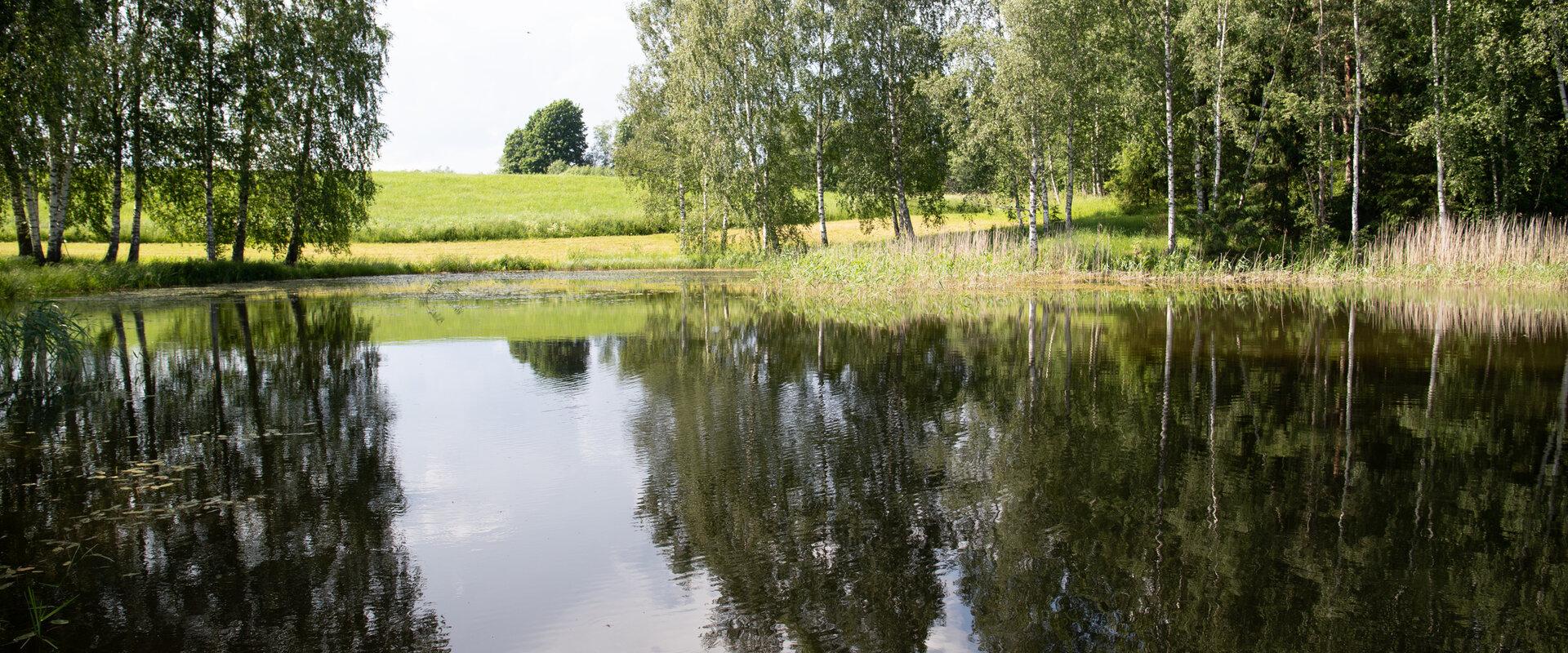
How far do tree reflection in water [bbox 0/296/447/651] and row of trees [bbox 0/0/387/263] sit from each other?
50.2 feet

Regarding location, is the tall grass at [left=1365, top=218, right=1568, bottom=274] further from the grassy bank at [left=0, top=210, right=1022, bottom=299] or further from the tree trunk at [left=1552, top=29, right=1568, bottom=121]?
the grassy bank at [left=0, top=210, right=1022, bottom=299]

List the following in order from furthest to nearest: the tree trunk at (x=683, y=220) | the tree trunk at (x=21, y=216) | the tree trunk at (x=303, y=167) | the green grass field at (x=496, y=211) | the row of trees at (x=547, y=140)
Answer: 1. the row of trees at (x=547, y=140)
2. the green grass field at (x=496, y=211)
3. the tree trunk at (x=683, y=220)
4. the tree trunk at (x=303, y=167)
5. the tree trunk at (x=21, y=216)

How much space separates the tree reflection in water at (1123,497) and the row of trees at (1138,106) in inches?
679

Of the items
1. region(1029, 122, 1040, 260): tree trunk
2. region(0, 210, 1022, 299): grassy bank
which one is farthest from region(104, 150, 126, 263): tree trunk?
region(1029, 122, 1040, 260): tree trunk

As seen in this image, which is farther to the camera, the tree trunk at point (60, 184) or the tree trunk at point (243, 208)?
the tree trunk at point (243, 208)

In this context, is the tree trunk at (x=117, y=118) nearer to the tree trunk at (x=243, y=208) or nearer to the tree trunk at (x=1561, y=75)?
the tree trunk at (x=243, y=208)

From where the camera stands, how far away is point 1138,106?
28.4 m

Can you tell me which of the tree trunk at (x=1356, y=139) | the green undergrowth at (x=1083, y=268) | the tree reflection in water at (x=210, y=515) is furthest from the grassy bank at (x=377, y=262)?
the tree trunk at (x=1356, y=139)

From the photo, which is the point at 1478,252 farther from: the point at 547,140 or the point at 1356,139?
the point at 547,140

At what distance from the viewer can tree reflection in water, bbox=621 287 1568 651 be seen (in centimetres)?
427

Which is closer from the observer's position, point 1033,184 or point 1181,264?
point 1181,264

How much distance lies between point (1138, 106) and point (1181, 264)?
4.90 meters

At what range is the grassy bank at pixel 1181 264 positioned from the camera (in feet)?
76.1

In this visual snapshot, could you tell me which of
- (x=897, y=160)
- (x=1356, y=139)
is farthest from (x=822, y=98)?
(x=1356, y=139)
